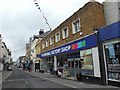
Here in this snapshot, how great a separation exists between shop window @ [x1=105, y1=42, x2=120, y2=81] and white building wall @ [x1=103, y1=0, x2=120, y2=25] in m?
3.12

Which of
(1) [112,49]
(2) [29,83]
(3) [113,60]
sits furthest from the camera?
(2) [29,83]

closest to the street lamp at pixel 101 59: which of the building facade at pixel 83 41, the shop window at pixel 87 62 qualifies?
the building facade at pixel 83 41

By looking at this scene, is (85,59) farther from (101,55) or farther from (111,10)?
(111,10)

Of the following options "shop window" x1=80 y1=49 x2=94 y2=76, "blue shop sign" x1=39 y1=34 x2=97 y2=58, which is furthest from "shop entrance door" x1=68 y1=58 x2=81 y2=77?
"shop window" x1=80 y1=49 x2=94 y2=76

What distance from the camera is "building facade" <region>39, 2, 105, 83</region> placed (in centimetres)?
1895

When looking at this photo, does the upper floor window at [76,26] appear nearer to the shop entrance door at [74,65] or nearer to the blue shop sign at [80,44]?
the blue shop sign at [80,44]

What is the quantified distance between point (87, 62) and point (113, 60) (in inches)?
185

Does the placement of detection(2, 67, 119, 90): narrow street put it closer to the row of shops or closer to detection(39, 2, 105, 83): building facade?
the row of shops

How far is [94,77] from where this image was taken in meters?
18.4

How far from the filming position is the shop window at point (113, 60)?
1524 centimetres

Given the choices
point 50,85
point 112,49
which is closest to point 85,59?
point 112,49

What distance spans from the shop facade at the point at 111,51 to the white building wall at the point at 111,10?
7.15 feet

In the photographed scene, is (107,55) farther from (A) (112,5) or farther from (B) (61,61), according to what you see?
(B) (61,61)

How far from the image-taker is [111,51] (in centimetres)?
1609
